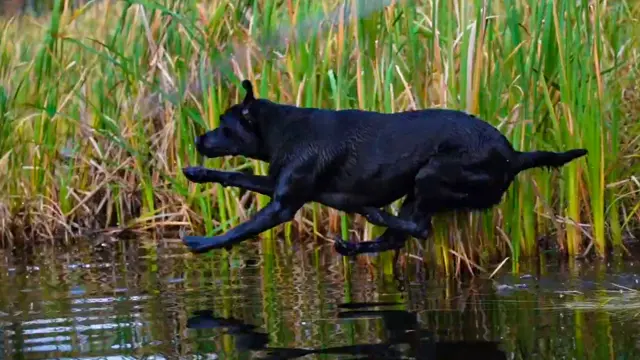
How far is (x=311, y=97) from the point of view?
6457 millimetres

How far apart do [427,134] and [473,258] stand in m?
0.79

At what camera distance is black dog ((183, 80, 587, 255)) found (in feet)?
16.9

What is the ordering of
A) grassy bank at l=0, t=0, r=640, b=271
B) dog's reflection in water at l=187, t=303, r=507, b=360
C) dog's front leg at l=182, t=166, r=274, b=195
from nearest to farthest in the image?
1. dog's reflection in water at l=187, t=303, r=507, b=360
2. dog's front leg at l=182, t=166, r=274, b=195
3. grassy bank at l=0, t=0, r=640, b=271

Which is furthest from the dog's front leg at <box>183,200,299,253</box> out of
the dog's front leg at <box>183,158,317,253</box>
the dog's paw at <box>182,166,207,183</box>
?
the dog's paw at <box>182,166,207,183</box>

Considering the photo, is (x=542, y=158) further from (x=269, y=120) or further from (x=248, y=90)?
(x=248, y=90)

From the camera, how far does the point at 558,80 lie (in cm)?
593

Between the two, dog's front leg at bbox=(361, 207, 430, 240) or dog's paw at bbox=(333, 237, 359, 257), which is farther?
dog's paw at bbox=(333, 237, 359, 257)

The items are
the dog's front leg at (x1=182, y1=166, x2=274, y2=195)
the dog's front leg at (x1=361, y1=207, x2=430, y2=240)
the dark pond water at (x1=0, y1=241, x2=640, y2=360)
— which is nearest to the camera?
the dark pond water at (x1=0, y1=241, x2=640, y2=360)

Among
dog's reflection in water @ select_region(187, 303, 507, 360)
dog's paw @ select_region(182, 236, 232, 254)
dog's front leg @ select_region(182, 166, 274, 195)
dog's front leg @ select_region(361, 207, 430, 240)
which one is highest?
dog's front leg @ select_region(182, 166, 274, 195)

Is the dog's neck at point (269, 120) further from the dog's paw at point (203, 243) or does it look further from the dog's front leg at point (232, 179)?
the dog's paw at point (203, 243)

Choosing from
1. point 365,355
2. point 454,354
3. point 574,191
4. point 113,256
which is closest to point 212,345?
point 365,355

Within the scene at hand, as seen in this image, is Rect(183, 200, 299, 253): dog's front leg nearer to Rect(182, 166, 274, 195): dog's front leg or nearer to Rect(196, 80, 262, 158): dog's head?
Rect(182, 166, 274, 195): dog's front leg

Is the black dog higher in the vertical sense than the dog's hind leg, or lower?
higher

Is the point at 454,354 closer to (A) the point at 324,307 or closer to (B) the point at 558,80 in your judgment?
(A) the point at 324,307
